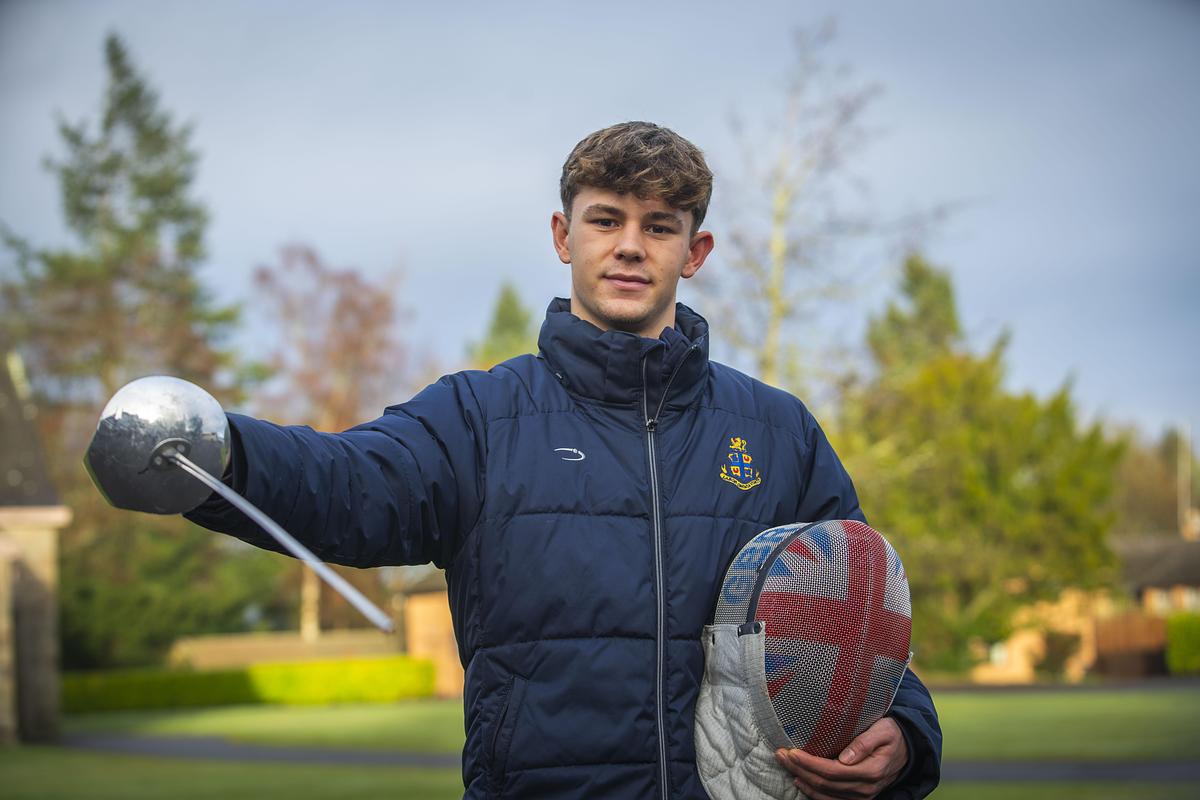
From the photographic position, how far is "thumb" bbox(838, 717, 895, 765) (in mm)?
2666

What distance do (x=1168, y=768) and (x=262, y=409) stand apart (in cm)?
3256

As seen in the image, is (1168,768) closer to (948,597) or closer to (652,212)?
(652,212)

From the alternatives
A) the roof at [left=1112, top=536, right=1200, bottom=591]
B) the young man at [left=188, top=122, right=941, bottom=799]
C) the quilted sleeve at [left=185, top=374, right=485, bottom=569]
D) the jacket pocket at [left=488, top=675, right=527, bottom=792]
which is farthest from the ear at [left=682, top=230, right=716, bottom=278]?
the roof at [left=1112, top=536, right=1200, bottom=591]

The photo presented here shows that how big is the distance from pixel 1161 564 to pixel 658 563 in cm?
5824

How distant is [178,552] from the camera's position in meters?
44.4

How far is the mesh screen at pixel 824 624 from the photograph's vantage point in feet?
8.61

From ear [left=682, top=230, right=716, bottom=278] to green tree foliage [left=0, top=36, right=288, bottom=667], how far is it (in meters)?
40.8

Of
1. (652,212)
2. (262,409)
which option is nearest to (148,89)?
(262,409)

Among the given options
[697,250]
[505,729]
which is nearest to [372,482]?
[505,729]

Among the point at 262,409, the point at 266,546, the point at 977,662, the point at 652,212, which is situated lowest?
the point at 977,662

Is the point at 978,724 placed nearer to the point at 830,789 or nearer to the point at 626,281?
the point at 830,789

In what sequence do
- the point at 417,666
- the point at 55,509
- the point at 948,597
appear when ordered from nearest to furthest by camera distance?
the point at 55,509, the point at 417,666, the point at 948,597

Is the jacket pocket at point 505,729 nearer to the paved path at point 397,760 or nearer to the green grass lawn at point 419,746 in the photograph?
the green grass lawn at point 419,746

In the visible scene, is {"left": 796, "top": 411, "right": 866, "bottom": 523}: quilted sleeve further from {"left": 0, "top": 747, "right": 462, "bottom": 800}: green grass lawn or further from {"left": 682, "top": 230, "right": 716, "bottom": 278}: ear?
{"left": 0, "top": 747, "right": 462, "bottom": 800}: green grass lawn
